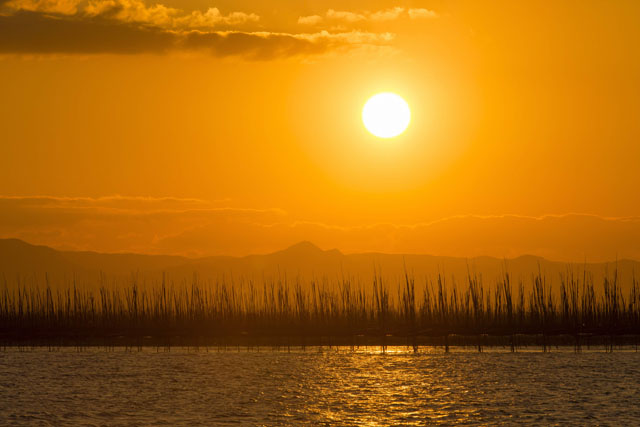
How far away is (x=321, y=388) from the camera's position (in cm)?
3155

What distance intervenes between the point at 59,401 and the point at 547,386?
15950 millimetres

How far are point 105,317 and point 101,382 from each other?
1744cm

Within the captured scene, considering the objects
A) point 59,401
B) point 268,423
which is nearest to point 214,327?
point 59,401

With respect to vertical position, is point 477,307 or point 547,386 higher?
point 477,307

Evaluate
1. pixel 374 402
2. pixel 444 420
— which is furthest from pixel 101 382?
pixel 444 420

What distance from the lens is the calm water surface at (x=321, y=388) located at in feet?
81.7

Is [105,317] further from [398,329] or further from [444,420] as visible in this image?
[444,420]

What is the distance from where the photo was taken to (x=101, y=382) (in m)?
34.4

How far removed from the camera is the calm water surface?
24906 mm

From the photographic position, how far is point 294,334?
1953 inches

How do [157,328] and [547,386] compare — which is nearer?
[547,386]

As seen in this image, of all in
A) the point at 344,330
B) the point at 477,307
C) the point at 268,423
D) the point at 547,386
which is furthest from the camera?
the point at 344,330

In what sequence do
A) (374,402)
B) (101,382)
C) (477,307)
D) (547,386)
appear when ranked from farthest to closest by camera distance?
(477,307), (101,382), (547,386), (374,402)

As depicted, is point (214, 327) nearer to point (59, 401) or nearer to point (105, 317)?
point (105, 317)
